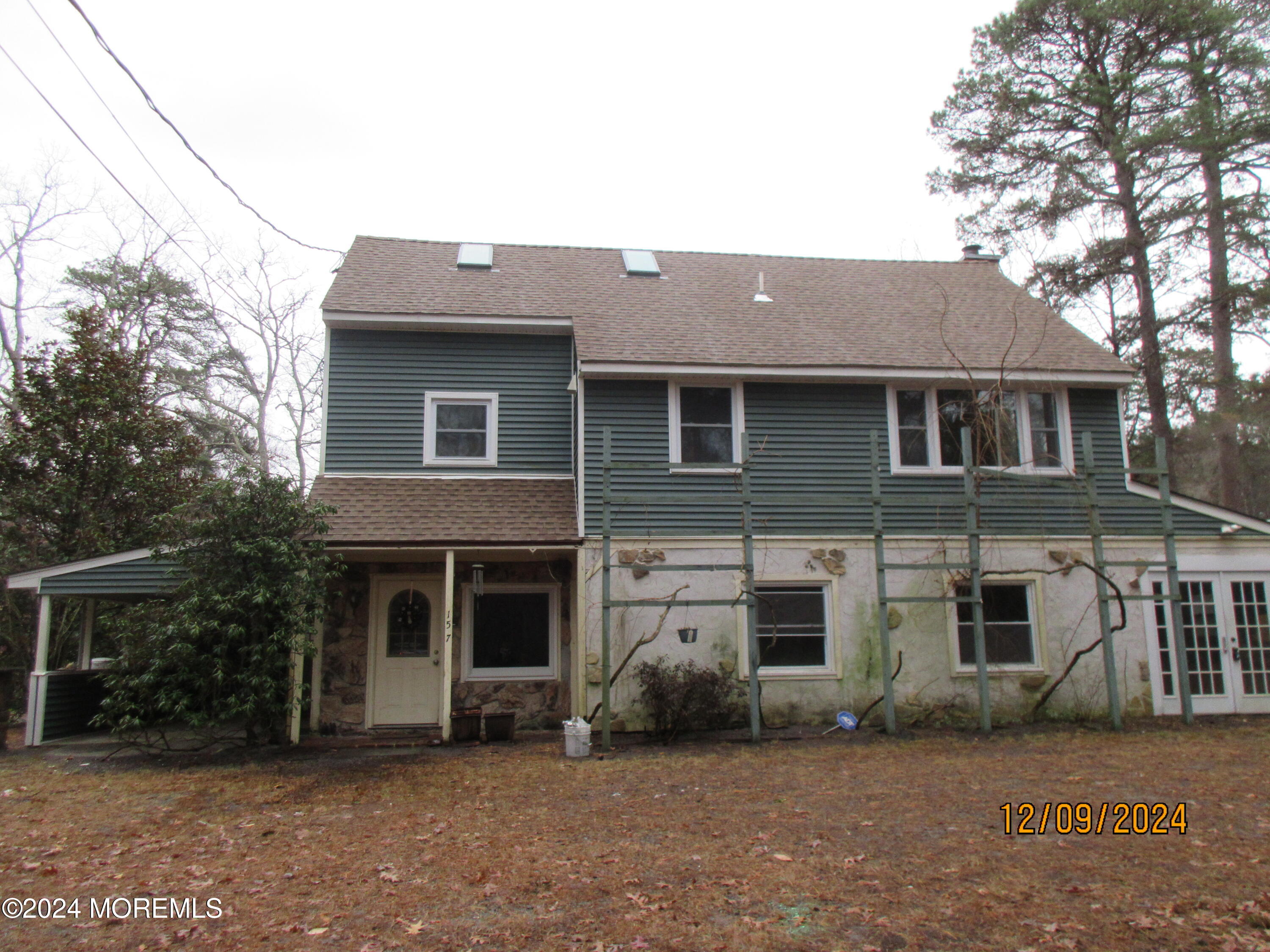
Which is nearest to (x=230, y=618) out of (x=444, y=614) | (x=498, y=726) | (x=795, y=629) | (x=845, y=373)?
(x=444, y=614)

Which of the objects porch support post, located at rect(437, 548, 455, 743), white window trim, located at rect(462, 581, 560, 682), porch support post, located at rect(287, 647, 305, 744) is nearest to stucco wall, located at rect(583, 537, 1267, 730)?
white window trim, located at rect(462, 581, 560, 682)

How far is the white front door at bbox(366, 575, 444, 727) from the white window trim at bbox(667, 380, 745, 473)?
3727 mm

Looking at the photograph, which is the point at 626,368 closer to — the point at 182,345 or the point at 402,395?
the point at 402,395

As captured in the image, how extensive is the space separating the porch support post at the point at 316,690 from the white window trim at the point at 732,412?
16.3 feet

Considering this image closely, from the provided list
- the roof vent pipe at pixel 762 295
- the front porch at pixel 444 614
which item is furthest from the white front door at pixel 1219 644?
the front porch at pixel 444 614

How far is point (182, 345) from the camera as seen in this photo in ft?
75.6

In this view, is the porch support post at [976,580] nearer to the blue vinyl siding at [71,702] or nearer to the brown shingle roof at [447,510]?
the brown shingle roof at [447,510]

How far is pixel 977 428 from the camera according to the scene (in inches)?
467

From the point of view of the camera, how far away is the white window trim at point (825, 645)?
10.9 m

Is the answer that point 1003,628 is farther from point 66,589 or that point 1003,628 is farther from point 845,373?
point 66,589

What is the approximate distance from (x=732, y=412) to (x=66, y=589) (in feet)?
28.0

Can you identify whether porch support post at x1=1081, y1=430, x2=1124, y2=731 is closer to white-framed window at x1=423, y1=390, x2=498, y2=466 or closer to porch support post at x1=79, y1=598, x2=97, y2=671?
white-framed window at x1=423, y1=390, x2=498, y2=466

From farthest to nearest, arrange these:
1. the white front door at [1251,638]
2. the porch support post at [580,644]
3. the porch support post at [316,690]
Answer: the white front door at [1251,638] → the porch support post at [316,690] → the porch support post at [580,644]
